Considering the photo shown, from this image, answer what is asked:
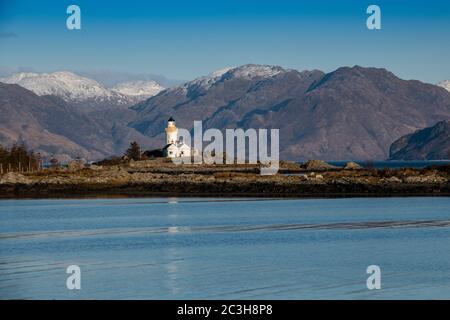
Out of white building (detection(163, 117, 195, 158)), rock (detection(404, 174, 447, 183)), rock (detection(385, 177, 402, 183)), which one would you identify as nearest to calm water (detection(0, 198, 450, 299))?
rock (detection(404, 174, 447, 183))

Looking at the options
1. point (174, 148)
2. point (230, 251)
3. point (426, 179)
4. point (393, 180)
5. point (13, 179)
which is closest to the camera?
point (230, 251)

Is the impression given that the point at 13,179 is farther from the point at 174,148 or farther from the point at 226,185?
the point at 174,148

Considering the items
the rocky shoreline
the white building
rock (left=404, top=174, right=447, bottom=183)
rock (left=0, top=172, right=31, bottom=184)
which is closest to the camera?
the rocky shoreline

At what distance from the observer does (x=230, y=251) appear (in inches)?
1580

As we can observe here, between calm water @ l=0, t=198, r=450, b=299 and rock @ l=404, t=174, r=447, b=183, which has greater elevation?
rock @ l=404, t=174, r=447, b=183

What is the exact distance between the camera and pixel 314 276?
31.8 m

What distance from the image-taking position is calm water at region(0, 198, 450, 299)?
29453 millimetres

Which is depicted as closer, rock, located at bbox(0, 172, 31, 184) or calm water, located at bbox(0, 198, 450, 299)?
calm water, located at bbox(0, 198, 450, 299)

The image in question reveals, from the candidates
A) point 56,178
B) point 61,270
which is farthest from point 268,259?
point 56,178

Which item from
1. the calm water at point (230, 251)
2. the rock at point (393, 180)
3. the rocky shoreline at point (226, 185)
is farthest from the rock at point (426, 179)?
the calm water at point (230, 251)

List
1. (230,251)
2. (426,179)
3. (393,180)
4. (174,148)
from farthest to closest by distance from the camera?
(174,148)
(393,180)
(426,179)
(230,251)

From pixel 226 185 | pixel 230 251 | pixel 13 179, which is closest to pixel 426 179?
pixel 226 185

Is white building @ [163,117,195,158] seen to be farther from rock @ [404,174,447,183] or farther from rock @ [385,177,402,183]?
rock @ [404,174,447,183]
